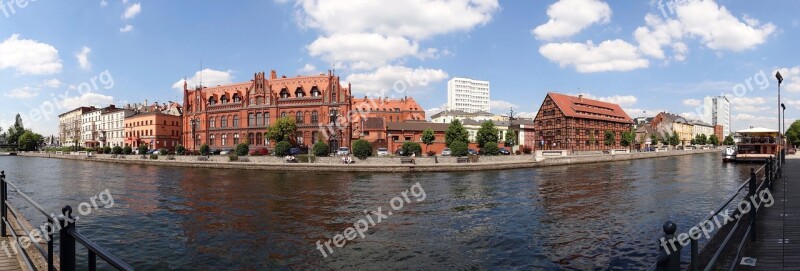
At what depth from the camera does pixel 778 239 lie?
8250mm

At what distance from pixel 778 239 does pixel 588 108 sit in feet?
309

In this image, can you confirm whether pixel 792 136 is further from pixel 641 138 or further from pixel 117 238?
pixel 117 238

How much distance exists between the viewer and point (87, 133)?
129625 mm

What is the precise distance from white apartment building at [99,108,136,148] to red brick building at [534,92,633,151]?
107967 millimetres

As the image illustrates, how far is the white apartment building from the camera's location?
11506cm

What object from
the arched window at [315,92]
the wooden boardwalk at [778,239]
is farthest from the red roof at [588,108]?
the wooden boardwalk at [778,239]

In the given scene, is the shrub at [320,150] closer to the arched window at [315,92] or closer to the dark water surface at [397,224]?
the dark water surface at [397,224]

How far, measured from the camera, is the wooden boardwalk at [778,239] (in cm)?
686

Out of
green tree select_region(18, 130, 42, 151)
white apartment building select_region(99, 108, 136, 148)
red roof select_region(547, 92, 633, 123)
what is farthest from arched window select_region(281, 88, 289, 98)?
green tree select_region(18, 130, 42, 151)

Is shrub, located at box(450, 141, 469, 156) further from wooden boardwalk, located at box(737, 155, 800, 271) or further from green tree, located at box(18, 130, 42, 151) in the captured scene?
green tree, located at box(18, 130, 42, 151)

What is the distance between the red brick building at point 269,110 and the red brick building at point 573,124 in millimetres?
42677

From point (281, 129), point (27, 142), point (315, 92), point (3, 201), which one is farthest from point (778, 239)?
point (27, 142)

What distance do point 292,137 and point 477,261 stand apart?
6567cm

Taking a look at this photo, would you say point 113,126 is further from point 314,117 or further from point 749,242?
point 749,242
